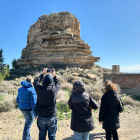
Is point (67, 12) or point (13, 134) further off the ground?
point (67, 12)

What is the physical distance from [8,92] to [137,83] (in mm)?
Answer: 11414

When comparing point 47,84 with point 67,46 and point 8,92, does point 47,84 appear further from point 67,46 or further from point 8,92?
point 67,46

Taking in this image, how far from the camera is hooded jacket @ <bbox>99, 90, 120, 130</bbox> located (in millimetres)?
3082

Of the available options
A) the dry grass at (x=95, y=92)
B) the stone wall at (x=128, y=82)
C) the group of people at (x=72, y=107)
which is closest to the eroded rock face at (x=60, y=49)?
the stone wall at (x=128, y=82)

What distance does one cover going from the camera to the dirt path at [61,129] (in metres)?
4.22

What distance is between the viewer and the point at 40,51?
18391mm

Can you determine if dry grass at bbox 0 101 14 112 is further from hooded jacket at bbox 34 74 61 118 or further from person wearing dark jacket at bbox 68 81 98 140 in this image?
person wearing dark jacket at bbox 68 81 98 140

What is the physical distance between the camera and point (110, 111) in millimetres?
3115

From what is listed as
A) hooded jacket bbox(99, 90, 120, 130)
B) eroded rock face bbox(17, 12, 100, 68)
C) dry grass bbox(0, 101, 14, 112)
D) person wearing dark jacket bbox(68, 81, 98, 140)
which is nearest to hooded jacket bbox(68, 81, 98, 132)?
person wearing dark jacket bbox(68, 81, 98, 140)

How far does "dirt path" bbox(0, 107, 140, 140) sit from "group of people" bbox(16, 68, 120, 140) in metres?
1.22

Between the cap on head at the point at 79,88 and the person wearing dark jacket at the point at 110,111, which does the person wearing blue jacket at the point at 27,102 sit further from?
the person wearing dark jacket at the point at 110,111

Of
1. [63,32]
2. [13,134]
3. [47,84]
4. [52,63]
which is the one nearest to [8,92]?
[13,134]

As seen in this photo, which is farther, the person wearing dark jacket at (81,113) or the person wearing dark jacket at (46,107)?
the person wearing dark jacket at (46,107)

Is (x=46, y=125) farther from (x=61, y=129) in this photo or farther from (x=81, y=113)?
(x=61, y=129)
